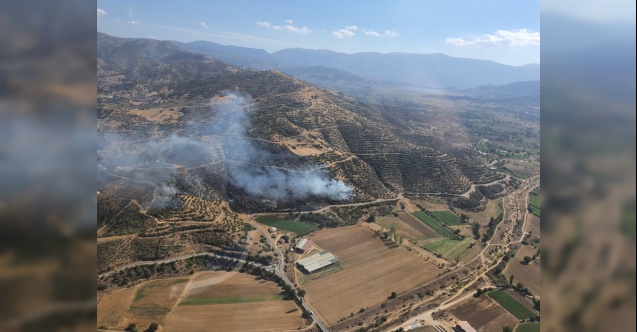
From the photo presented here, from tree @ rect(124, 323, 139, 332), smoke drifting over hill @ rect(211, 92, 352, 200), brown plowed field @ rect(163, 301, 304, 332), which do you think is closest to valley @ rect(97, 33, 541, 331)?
brown plowed field @ rect(163, 301, 304, 332)

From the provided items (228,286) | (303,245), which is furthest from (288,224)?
(228,286)

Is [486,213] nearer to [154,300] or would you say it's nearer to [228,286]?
[228,286]

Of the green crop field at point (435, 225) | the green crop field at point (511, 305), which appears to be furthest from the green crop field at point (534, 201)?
the green crop field at point (511, 305)

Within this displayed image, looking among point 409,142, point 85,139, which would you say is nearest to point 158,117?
point 409,142

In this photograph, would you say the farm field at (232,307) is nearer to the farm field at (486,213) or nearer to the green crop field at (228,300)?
the green crop field at (228,300)

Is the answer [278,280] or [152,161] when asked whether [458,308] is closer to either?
[278,280]

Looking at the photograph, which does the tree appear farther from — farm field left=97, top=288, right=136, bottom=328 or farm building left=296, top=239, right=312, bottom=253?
farm building left=296, top=239, right=312, bottom=253
